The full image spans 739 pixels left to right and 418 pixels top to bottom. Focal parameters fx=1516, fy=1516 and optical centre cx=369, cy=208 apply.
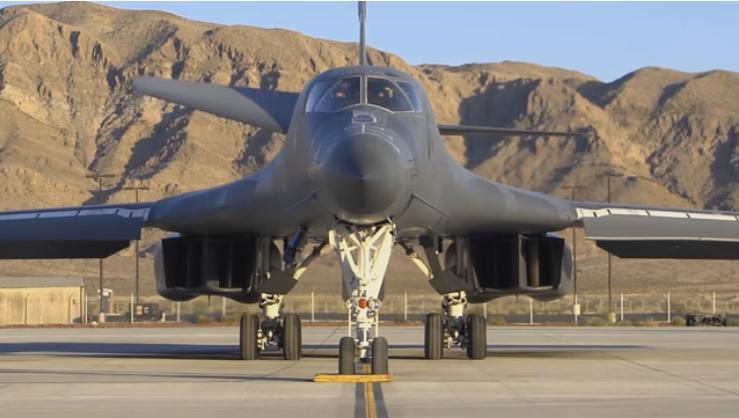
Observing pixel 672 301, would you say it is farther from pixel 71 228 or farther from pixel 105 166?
pixel 71 228

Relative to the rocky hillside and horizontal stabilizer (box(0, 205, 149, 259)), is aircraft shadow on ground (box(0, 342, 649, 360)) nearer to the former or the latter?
horizontal stabilizer (box(0, 205, 149, 259))

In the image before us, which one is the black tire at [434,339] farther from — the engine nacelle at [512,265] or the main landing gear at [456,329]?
the engine nacelle at [512,265]

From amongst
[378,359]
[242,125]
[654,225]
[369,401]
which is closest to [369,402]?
[369,401]

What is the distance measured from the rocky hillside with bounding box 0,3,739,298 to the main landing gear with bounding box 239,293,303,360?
109069mm

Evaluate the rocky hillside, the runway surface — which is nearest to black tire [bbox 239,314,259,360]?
the runway surface

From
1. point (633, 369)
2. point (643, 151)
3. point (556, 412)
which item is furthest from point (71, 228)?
point (643, 151)

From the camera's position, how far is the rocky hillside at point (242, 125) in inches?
5635

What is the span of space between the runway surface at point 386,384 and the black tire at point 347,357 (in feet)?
1.80

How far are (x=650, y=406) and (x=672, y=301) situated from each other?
285 ft

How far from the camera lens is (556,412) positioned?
13.8m

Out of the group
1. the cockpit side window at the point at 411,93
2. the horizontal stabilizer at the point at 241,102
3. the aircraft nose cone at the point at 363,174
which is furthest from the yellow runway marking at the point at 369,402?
the horizontal stabilizer at the point at 241,102

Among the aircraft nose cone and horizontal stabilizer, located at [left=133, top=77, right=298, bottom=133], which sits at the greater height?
horizontal stabilizer, located at [left=133, top=77, right=298, bottom=133]

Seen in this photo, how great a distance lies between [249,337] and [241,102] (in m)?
3.82

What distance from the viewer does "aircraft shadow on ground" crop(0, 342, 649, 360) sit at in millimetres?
25422
